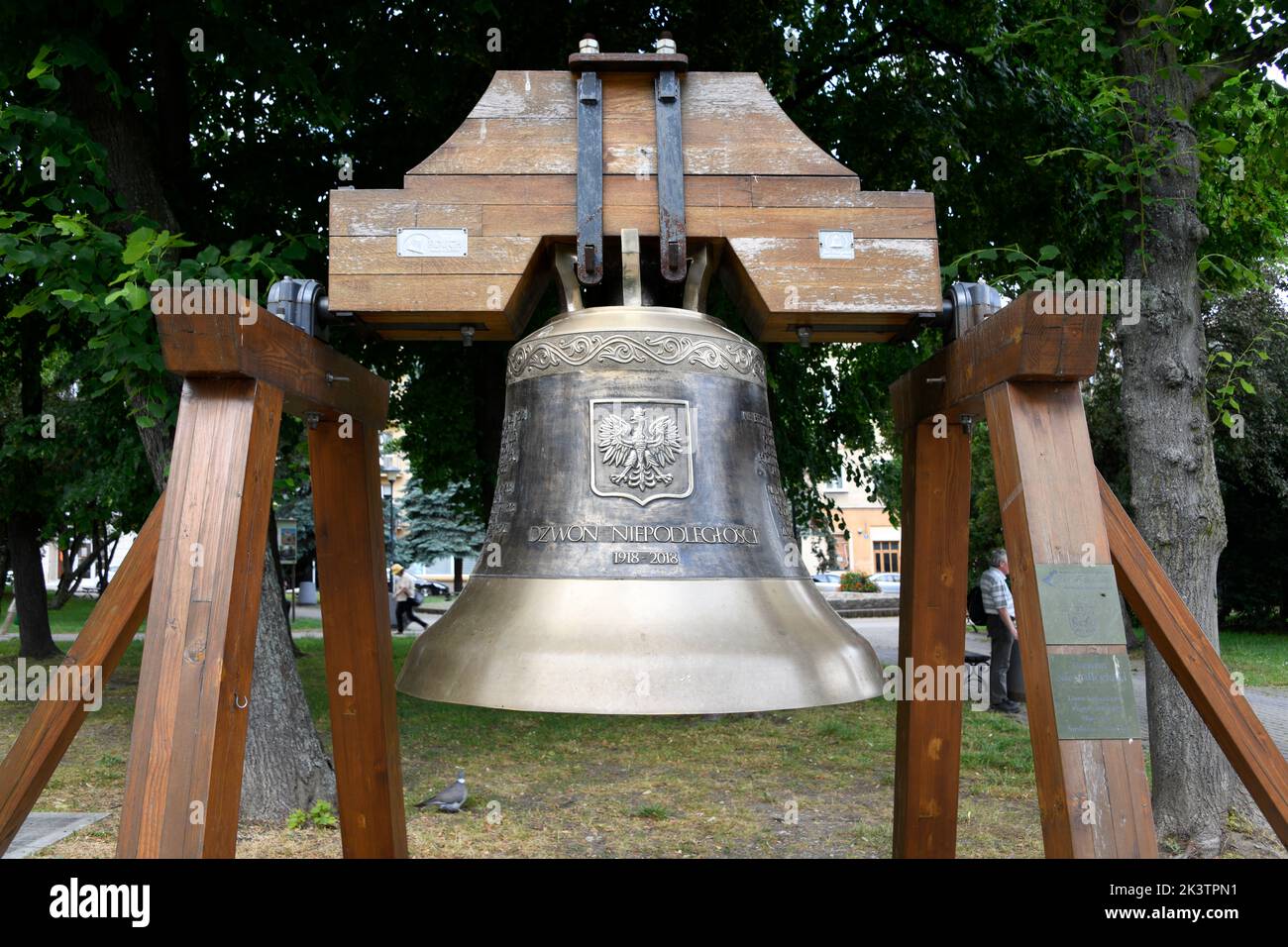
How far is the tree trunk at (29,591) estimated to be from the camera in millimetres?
14539

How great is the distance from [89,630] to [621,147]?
1737 mm

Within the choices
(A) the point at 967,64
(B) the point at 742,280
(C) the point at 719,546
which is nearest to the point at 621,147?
(B) the point at 742,280

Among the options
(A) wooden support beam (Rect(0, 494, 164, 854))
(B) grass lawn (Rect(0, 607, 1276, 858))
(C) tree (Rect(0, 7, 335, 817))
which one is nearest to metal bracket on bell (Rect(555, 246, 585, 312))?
(A) wooden support beam (Rect(0, 494, 164, 854))

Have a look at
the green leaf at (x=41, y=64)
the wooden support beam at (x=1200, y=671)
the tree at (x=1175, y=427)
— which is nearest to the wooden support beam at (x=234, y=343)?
the wooden support beam at (x=1200, y=671)

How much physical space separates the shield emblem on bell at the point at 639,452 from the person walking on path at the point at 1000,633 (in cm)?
718

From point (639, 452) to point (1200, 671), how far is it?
1.40m

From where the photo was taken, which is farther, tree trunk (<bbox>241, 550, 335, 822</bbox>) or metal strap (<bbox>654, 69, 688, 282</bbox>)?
tree trunk (<bbox>241, 550, 335, 822</bbox>)

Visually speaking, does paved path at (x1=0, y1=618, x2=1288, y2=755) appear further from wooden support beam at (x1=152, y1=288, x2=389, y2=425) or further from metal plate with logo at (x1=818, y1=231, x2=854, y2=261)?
wooden support beam at (x1=152, y1=288, x2=389, y2=425)

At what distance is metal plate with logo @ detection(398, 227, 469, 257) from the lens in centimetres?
247

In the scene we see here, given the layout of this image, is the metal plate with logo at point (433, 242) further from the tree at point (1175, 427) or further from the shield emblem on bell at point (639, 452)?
the tree at point (1175, 427)

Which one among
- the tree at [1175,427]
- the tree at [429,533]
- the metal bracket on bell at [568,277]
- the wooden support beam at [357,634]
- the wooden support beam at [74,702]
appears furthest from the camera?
the tree at [429,533]

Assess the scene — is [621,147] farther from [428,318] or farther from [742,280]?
[428,318]

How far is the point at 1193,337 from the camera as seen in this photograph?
529 cm

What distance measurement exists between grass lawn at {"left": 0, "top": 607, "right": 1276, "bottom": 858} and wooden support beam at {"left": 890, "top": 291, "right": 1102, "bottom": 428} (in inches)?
111
